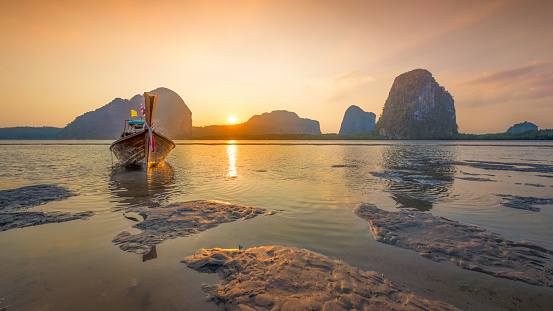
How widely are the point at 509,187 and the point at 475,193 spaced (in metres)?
3.35

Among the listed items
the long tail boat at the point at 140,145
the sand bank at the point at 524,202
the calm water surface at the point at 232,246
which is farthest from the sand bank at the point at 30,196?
the sand bank at the point at 524,202

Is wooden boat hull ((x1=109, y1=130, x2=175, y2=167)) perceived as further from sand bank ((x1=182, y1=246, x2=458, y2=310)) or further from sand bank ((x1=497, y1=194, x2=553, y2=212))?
sand bank ((x1=497, y1=194, x2=553, y2=212))

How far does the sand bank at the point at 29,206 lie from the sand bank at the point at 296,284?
5684 millimetres

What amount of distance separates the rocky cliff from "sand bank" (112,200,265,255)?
19254cm

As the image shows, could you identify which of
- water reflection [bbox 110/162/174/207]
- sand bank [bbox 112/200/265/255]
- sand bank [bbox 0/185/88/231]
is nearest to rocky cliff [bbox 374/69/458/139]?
water reflection [bbox 110/162/174/207]

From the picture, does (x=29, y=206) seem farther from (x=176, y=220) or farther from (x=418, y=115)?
(x=418, y=115)

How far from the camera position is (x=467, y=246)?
521 cm

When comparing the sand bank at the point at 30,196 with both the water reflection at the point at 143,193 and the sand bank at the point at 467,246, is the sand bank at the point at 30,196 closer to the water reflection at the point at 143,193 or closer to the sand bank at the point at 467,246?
the water reflection at the point at 143,193

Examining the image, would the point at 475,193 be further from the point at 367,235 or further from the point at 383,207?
the point at 367,235

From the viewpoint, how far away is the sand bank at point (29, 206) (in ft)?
21.8

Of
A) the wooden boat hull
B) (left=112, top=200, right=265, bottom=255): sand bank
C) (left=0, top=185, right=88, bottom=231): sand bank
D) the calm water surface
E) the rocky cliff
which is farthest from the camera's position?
the rocky cliff

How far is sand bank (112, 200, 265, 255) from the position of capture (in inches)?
216

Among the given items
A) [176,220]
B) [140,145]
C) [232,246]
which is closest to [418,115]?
[140,145]

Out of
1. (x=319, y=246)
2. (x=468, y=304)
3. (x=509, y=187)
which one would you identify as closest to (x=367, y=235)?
(x=319, y=246)
